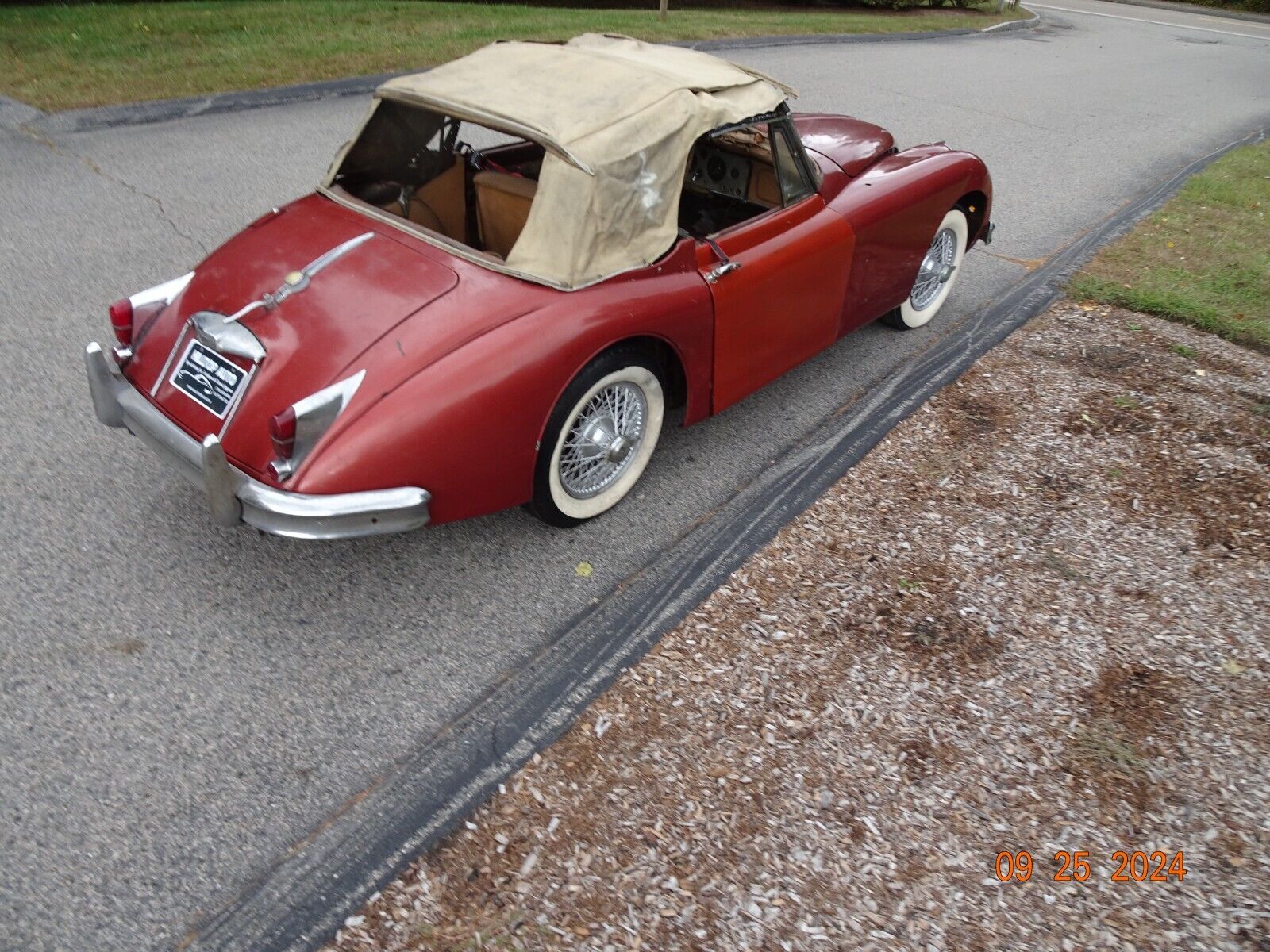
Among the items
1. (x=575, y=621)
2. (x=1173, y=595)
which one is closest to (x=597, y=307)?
(x=575, y=621)

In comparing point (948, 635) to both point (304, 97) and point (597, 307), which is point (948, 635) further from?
point (304, 97)

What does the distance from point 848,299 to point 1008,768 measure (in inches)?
96.5

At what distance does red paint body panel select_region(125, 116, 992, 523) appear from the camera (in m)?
2.97

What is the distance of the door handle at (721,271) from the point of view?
373 centimetres

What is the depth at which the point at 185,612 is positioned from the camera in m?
3.19

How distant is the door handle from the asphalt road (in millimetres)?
895

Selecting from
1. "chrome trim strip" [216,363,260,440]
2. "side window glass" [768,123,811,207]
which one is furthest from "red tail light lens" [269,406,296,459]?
"side window glass" [768,123,811,207]

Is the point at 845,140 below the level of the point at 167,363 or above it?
above

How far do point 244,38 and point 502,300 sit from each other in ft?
29.4

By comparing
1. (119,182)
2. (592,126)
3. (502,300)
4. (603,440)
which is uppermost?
(592,126)

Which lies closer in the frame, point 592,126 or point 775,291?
point 592,126

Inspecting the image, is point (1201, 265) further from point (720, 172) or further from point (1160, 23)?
point (1160, 23)

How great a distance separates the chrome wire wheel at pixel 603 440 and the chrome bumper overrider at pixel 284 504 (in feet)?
2.39

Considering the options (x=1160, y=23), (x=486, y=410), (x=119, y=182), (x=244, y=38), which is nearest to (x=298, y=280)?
(x=486, y=410)
